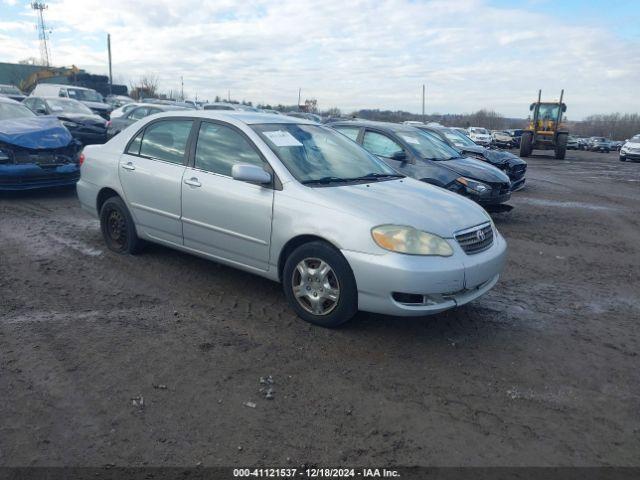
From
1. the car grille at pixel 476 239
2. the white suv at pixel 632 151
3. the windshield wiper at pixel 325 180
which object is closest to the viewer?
the car grille at pixel 476 239

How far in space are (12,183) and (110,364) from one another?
6.03m

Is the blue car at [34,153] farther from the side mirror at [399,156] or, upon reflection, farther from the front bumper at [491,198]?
the front bumper at [491,198]

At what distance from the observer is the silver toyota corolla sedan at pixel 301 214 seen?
3840 millimetres

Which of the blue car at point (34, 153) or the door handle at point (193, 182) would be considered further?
the blue car at point (34, 153)

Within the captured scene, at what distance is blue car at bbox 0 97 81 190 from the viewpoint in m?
8.18

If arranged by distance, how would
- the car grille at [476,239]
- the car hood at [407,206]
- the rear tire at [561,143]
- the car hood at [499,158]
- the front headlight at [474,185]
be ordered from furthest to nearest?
the rear tire at [561,143]
the car hood at [499,158]
the front headlight at [474,185]
the car grille at [476,239]
the car hood at [407,206]

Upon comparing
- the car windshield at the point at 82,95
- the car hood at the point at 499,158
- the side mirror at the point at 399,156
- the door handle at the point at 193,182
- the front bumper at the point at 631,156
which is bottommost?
the front bumper at the point at 631,156

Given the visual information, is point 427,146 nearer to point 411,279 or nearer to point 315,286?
point 315,286

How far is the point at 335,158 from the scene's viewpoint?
4.96m

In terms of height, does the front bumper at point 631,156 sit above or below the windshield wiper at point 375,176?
below

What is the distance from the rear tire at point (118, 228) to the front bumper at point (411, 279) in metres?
2.78

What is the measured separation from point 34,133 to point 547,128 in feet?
86.7

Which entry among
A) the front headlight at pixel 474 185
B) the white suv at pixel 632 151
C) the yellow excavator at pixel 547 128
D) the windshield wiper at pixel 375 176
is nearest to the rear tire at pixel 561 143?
the yellow excavator at pixel 547 128

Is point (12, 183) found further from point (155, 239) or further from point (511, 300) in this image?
point (511, 300)
